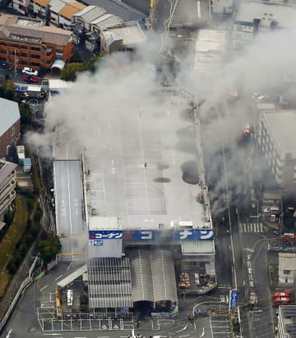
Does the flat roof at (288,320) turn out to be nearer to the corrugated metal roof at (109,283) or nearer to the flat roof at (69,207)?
the corrugated metal roof at (109,283)

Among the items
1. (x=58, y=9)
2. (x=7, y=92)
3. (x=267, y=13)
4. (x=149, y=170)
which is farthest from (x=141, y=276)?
(x=58, y=9)

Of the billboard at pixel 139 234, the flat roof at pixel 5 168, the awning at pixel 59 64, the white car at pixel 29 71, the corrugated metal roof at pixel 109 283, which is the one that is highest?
the awning at pixel 59 64

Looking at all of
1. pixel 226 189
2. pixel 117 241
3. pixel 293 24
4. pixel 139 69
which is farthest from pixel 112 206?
pixel 293 24

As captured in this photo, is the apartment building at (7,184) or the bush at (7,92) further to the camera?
the bush at (7,92)

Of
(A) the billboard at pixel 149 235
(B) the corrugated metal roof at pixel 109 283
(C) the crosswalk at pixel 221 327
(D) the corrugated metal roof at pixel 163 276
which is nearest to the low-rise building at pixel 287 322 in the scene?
(C) the crosswalk at pixel 221 327

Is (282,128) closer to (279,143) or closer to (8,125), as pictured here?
(279,143)

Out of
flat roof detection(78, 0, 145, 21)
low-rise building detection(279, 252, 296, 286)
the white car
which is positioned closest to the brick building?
the white car
